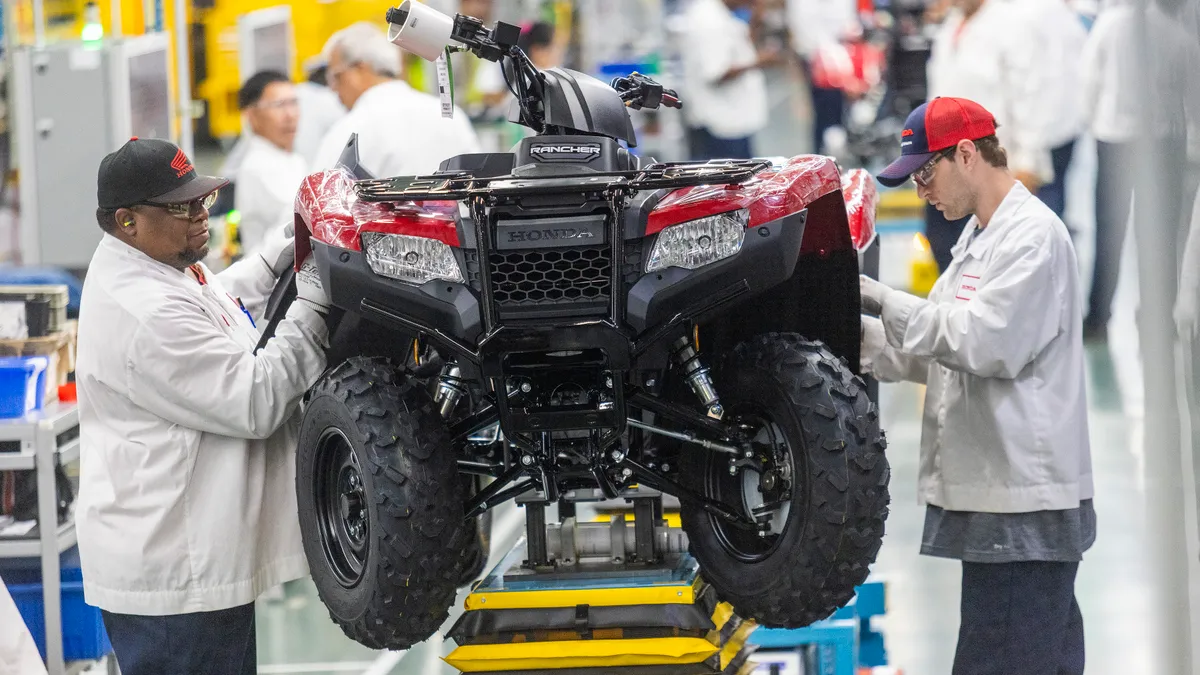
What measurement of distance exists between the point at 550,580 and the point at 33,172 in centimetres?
399

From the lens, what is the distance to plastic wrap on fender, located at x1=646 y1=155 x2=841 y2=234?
291 cm

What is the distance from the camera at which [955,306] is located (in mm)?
3709

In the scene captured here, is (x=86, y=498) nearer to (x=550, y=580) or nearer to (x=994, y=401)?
(x=550, y=580)

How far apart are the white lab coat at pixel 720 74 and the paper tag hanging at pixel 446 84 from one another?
8.82 metres

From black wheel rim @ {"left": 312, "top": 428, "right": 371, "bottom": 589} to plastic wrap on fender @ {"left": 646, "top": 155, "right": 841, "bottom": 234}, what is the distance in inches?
35.1

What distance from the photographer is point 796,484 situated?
306 cm

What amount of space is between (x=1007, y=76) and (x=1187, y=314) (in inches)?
226

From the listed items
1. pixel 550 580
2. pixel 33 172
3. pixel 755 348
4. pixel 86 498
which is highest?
pixel 33 172

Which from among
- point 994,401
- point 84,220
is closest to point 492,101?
point 84,220

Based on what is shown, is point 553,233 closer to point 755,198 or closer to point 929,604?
point 755,198

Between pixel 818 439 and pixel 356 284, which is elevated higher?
pixel 356 284

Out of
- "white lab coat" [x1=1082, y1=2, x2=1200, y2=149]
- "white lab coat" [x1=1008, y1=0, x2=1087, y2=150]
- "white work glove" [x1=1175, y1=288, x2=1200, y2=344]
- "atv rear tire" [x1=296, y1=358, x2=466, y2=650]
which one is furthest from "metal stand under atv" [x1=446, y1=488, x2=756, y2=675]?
"white lab coat" [x1=1008, y1=0, x2=1087, y2=150]

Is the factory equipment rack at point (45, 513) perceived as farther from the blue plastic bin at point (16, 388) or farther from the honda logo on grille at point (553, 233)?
the honda logo on grille at point (553, 233)

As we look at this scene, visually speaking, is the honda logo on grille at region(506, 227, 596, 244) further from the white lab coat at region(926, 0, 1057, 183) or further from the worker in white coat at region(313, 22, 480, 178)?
the white lab coat at region(926, 0, 1057, 183)
